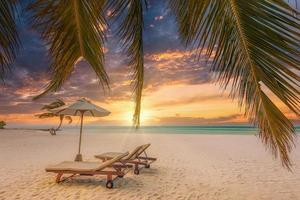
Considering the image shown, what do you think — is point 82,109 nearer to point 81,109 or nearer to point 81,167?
point 81,109

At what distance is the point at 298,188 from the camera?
24.4ft

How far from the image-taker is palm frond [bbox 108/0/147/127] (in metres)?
2.94

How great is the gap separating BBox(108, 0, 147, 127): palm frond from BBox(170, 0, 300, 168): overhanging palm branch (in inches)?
45.4

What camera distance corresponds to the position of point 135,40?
303 cm

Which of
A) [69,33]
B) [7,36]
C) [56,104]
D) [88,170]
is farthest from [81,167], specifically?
[56,104]

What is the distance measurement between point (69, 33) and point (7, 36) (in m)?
0.57

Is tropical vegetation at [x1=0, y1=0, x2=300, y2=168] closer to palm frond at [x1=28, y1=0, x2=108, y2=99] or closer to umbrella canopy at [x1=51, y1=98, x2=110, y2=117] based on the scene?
palm frond at [x1=28, y1=0, x2=108, y2=99]

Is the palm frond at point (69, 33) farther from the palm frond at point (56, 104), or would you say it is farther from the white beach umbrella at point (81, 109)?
the palm frond at point (56, 104)

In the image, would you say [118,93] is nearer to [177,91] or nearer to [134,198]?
[134,198]

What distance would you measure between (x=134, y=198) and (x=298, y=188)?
12.8 feet

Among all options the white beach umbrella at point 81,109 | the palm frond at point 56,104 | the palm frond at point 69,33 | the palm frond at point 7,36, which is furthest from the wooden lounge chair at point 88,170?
the palm frond at point 56,104

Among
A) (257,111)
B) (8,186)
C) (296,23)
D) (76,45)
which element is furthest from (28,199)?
(296,23)

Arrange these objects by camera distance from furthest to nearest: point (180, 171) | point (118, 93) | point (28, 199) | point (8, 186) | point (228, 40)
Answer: point (180, 171) < point (8, 186) < point (28, 199) < point (118, 93) < point (228, 40)

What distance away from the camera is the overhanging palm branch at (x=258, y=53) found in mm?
1555
